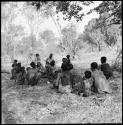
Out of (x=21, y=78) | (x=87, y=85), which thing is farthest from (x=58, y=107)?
(x=21, y=78)

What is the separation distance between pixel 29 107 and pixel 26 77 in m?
3.28

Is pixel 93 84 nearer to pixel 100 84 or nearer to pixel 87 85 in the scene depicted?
pixel 100 84

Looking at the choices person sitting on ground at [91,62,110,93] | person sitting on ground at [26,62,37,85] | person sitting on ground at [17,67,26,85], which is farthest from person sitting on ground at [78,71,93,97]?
person sitting on ground at [17,67,26,85]

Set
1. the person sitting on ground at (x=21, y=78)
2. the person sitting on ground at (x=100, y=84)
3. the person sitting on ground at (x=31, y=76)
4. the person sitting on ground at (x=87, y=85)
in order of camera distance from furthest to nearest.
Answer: the person sitting on ground at (x=21, y=78)
the person sitting on ground at (x=31, y=76)
the person sitting on ground at (x=100, y=84)
the person sitting on ground at (x=87, y=85)

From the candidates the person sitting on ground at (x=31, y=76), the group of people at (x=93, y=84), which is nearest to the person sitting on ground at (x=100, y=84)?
the group of people at (x=93, y=84)

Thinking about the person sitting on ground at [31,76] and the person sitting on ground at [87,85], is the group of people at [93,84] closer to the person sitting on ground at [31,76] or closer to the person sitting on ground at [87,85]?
the person sitting on ground at [87,85]

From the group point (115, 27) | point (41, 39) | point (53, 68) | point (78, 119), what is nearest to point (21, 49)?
point (41, 39)

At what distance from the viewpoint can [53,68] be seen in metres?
11.9

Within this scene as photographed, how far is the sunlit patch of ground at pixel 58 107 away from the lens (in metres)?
6.89

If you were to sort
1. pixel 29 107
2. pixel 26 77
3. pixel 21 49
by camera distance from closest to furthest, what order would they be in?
1. pixel 29 107
2. pixel 26 77
3. pixel 21 49

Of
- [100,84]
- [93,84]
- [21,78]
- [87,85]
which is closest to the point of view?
Result: [87,85]

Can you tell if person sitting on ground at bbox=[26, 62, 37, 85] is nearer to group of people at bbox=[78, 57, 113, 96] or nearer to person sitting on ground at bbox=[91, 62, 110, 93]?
group of people at bbox=[78, 57, 113, 96]

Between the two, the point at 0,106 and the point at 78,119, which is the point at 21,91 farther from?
the point at 78,119

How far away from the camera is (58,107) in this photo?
7.91 m
